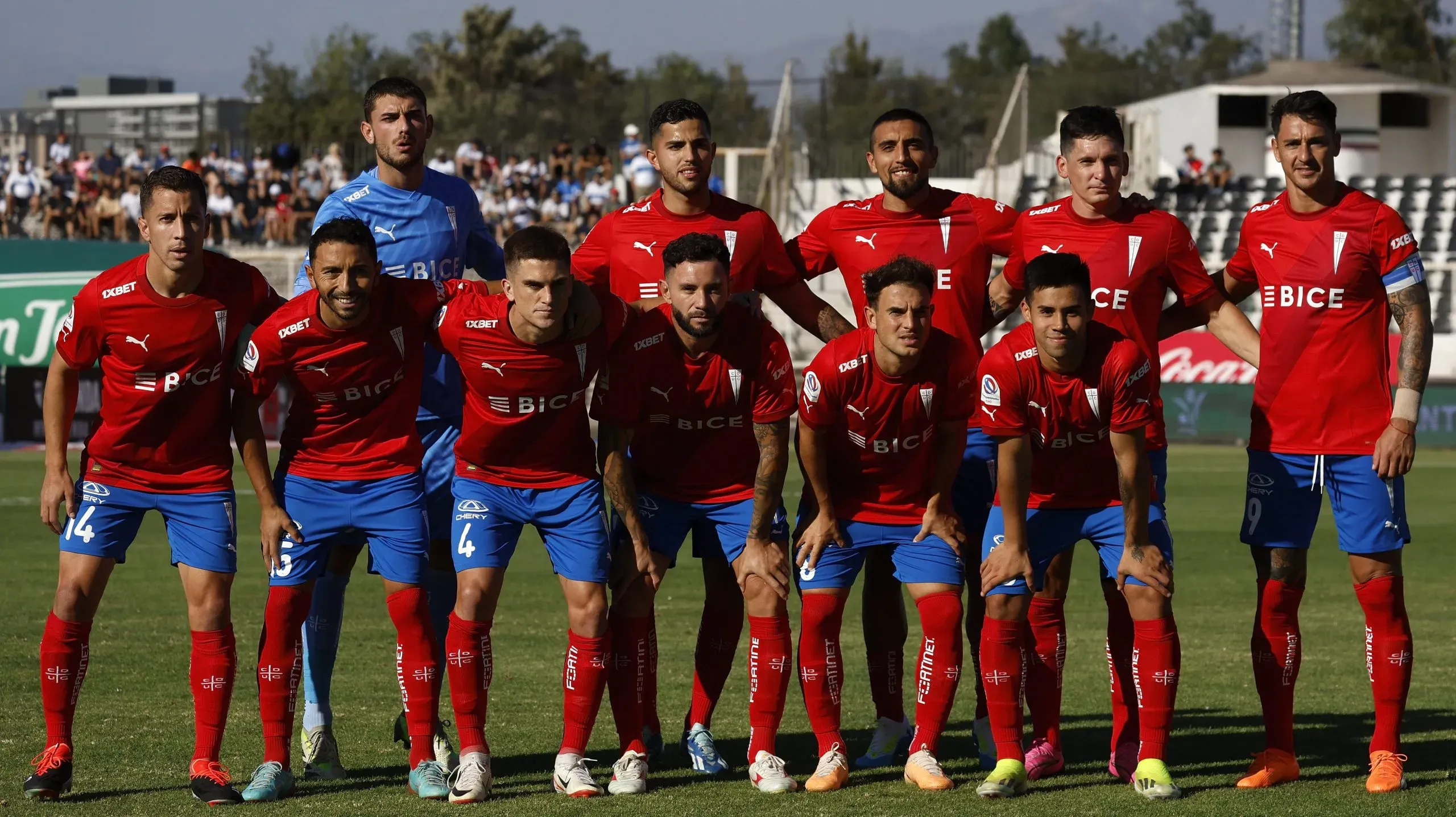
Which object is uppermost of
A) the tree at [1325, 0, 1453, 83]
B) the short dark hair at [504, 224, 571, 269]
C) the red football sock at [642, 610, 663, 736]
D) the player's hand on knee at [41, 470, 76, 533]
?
the tree at [1325, 0, 1453, 83]

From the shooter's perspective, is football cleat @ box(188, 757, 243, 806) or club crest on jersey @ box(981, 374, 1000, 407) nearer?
football cleat @ box(188, 757, 243, 806)

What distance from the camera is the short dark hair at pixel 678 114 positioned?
259 inches

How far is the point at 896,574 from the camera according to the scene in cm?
635

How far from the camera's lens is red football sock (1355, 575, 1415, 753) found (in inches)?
247

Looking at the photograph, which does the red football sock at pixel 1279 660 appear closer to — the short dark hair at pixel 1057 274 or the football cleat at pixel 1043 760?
the football cleat at pixel 1043 760

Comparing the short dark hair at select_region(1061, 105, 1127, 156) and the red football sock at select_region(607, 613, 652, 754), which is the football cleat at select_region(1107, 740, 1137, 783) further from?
the short dark hair at select_region(1061, 105, 1127, 156)

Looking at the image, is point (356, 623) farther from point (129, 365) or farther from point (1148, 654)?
point (1148, 654)

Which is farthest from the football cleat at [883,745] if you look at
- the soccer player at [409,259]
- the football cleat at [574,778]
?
the soccer player at [409,259]

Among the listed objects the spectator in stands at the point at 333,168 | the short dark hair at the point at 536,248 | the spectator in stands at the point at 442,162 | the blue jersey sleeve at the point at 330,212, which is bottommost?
the short dark hair at the point at 536,248

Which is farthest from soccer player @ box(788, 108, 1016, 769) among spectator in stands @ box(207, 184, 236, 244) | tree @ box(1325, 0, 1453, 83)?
tree @ box(1325, 0, 1453, 83)

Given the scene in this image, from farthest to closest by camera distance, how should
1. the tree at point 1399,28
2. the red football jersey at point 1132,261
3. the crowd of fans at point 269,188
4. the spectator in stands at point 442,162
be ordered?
1. the tree at point 1399,28
2. the spectator in stands at point 442,162
3. the crowd of fans at point 269,188
4. the red football jersey at point 1132,261

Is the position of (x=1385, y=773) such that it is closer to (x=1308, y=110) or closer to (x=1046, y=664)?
(x=1046, y=664)

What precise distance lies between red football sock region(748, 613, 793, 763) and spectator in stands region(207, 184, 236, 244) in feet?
83.6

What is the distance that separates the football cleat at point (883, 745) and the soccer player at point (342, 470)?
1.70 m
